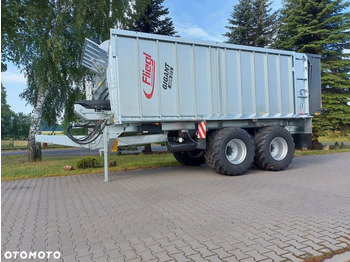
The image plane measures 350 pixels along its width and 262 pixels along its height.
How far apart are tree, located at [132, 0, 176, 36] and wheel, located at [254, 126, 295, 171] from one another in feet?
29.4

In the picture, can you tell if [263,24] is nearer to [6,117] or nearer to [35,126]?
[35,126]

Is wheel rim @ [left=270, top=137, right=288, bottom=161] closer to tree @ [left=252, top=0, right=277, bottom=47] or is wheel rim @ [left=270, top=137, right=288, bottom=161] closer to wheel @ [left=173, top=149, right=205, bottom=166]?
wheel @ [left=173, top=149, right=205, bottom=166]

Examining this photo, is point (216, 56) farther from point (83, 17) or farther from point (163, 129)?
point (83, 17)

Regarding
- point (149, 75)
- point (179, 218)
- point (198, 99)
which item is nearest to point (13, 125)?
point (149, 75)

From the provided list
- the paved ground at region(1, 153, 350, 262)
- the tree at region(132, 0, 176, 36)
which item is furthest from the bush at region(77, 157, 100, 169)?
the tree at region(132, 0, 176, 36)

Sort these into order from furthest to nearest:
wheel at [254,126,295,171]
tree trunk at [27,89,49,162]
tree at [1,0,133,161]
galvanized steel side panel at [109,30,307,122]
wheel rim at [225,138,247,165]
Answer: tree trunk at [27,89,49,162], tree at [1,0,133,161], wheel at [254,126,295,171], wheel rim at [225,138,247,165], galvanized steel side panel at [109,30,307,122]

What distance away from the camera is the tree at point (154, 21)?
47.3 feet

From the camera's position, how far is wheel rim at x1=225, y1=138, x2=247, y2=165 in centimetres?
792

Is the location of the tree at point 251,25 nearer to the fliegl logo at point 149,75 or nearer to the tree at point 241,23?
the tree at point 241,23

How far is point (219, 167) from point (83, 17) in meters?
8.79

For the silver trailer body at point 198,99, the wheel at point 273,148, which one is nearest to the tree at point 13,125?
the silver trailer body at point 198,99

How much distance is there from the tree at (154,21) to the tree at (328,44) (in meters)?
7.97

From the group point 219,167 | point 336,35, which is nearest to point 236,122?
point 219,167

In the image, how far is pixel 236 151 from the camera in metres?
8.03
